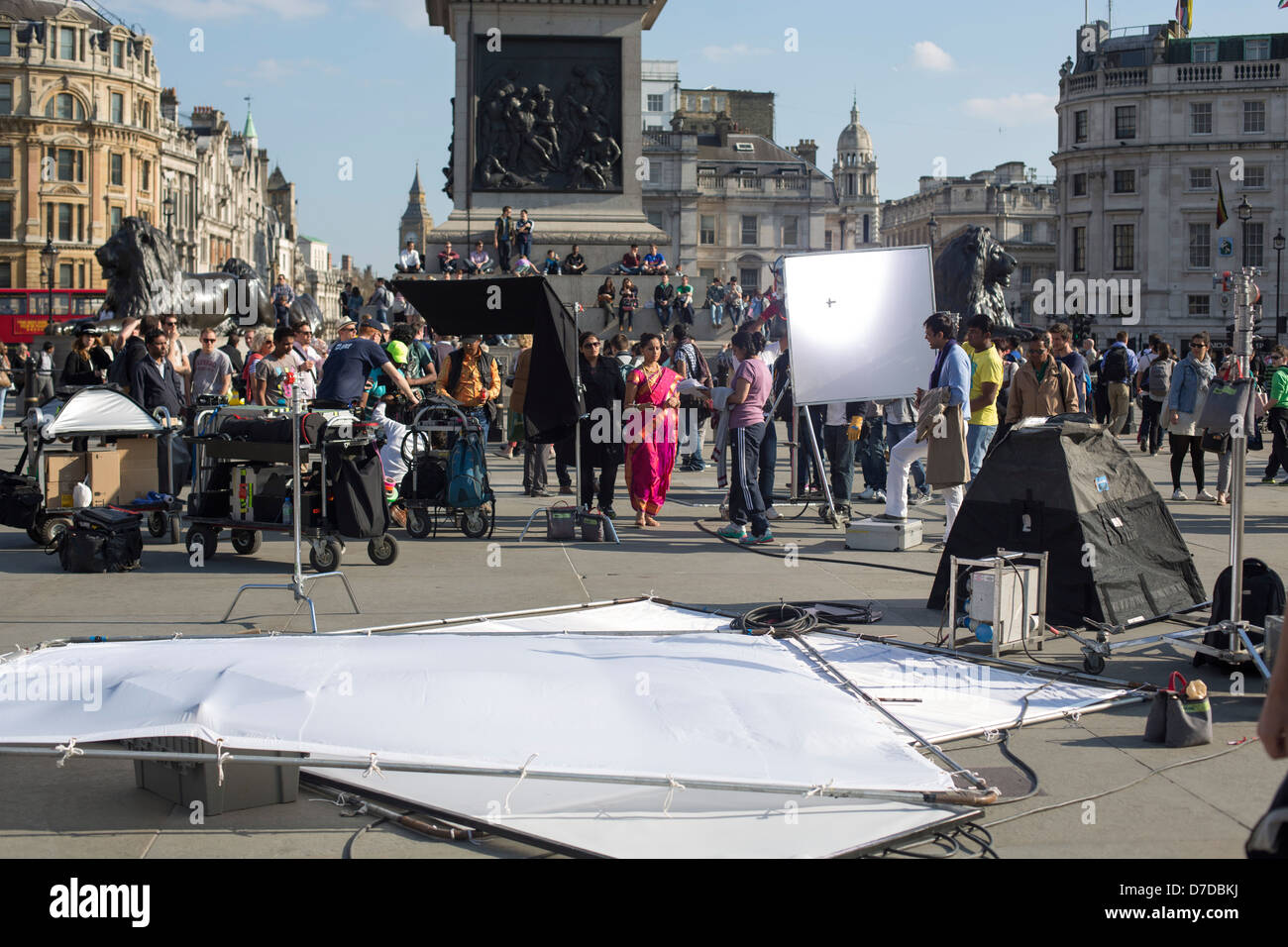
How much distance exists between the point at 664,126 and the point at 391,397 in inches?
4269

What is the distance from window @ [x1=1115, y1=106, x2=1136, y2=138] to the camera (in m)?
81.1

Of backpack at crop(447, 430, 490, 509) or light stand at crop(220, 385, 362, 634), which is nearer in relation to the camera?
light stand at crop(220, 385, 362, 634)

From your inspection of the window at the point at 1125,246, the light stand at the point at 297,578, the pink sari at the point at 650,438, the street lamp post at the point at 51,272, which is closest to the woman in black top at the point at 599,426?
the pink sari at the point at 650,438

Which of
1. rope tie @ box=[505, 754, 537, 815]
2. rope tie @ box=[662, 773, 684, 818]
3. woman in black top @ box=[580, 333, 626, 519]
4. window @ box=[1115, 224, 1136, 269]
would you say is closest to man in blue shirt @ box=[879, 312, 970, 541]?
woman in black top @ box=[580, 333, 626, 519]

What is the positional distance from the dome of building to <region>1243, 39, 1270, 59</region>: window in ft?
188

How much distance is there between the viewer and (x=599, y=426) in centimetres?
1367

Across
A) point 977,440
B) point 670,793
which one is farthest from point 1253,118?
point 670,793

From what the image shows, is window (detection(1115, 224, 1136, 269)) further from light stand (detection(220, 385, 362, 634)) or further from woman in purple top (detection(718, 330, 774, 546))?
light stand (detection(220, 385, 362, 634))

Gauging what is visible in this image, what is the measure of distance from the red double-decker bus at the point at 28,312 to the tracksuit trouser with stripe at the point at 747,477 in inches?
1639

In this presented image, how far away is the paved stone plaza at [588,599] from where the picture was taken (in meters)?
4.95

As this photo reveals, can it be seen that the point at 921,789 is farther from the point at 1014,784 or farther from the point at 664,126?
the point at 664,126

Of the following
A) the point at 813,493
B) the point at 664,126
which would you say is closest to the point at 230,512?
the point at 813,493

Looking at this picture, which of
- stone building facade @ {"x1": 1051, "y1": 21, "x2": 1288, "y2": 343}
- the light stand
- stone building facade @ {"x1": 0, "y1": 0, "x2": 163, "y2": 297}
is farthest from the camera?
stone building facade @ {"x1": 0, "y1": 0, "x2": 163, "y2": 297}

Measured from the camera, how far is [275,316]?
3241 centimetres
